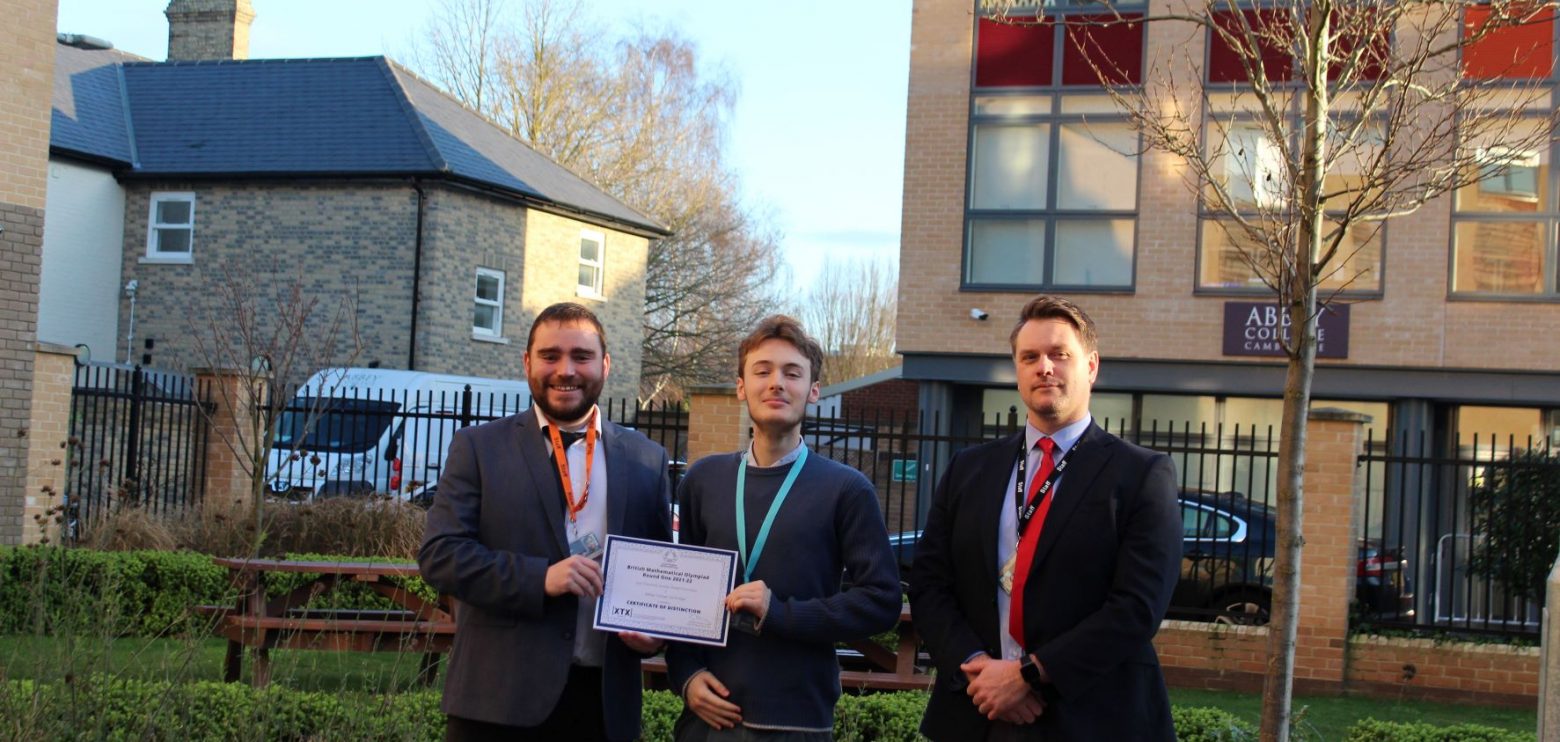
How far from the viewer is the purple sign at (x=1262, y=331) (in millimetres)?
19375

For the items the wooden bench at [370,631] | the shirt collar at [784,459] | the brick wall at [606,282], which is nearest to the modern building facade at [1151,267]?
the brick wall at [606,282]

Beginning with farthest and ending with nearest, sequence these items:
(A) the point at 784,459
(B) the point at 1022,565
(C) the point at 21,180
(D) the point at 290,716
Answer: (C) the point at 21,180 → (D) the point at 290,716 → (A) the point at 784,459 → (B) the point at 1022,565

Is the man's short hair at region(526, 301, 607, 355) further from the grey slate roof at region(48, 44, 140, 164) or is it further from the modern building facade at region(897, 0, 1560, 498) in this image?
the grey slate roof at region(48, 44, 140, 164)

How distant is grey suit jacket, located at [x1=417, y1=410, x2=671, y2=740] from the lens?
3.98 meters

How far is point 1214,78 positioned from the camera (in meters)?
19.7

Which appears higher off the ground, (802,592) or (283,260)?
(283,260)

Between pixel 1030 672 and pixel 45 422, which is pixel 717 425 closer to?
pixel 45 422

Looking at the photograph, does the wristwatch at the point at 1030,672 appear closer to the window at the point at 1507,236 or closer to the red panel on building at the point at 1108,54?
the red panel on building at the point at 1108,54

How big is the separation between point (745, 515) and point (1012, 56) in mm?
17170

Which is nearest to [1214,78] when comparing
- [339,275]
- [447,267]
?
[447,267]

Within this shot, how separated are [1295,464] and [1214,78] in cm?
1402

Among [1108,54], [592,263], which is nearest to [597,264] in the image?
[592,263]

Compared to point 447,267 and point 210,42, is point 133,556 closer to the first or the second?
point 447,267

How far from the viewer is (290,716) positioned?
6004 mm
